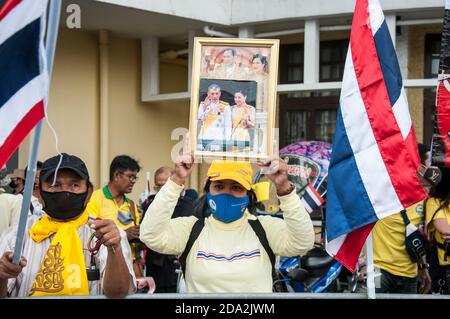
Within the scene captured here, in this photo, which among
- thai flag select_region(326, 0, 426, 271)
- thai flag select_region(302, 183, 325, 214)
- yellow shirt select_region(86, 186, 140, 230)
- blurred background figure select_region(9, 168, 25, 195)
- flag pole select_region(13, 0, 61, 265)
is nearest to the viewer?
flag pole select_region(13, 0, 61, 265)

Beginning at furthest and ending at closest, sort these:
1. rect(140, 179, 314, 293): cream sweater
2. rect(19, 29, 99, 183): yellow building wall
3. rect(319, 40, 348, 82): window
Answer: rect(319, 40, 348, 82): window < rect(19, 29, 99, 183): yellow building wall < rect(140, 179, 314, 293): cream sweater

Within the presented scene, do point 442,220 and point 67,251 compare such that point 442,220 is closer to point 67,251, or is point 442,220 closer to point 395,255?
point 395,255

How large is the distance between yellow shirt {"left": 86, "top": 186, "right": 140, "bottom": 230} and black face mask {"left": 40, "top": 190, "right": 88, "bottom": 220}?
2.86 metres

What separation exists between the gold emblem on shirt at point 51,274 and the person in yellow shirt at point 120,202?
9.58 feet

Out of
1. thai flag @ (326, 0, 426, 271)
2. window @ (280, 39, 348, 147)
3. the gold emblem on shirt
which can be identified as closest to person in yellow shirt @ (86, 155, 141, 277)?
the gold emblem on shirt

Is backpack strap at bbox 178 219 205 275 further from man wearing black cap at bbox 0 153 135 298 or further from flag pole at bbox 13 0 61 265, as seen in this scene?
flag pole at bbox 13 0 61 265

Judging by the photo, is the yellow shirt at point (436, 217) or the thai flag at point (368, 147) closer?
the thai flag at point (368, 147)

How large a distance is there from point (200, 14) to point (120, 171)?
336 cm

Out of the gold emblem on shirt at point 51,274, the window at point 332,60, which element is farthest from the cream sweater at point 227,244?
the window at point 332,60

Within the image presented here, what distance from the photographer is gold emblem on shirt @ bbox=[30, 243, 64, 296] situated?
10.8 ft

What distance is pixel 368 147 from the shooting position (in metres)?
3.46

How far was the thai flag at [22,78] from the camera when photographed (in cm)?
270

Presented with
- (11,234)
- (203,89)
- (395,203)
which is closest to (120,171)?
(203,89)

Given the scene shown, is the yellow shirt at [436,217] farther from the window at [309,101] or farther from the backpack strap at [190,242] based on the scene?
the window at [309,101]
